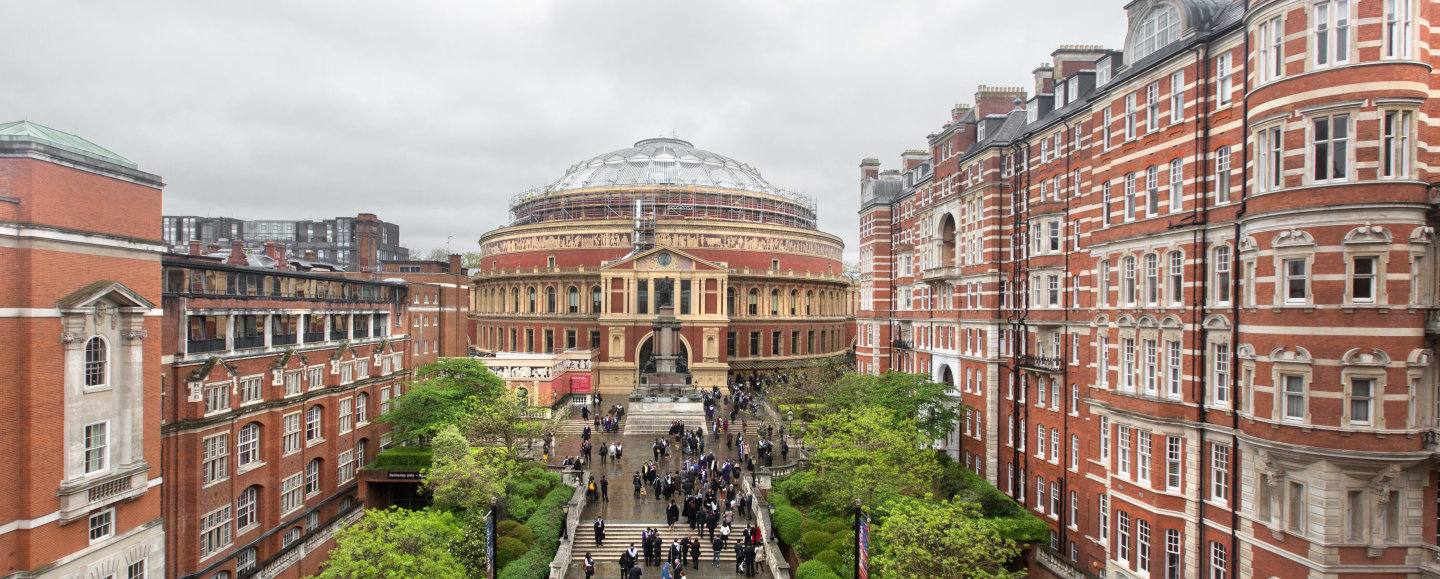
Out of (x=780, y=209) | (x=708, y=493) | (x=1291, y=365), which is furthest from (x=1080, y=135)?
(x=780, y=209)

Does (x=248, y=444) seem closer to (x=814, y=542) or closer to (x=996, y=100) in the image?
(x=814, y=542)

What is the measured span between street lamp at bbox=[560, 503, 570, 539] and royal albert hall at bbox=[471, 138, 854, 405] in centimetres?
2665

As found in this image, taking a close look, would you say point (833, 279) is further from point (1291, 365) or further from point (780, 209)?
point (1291, 365)

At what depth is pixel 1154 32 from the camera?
25.1 m

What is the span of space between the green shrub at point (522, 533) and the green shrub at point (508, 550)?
428 millimetres

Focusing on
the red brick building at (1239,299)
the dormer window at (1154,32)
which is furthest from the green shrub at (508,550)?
the dormer window at (1154,32)

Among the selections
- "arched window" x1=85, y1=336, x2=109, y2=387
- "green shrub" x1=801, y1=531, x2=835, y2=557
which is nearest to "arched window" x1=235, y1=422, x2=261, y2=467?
"arched window" x1=85, y1=336, x2=109, y2=387

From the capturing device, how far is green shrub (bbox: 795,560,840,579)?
25.4 m

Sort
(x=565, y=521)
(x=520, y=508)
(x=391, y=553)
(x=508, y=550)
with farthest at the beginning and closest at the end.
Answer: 1. (x=520, y=508)
2. (x=565, y=521)
3. (x=508, y=550)
4. (x=391, y=553)

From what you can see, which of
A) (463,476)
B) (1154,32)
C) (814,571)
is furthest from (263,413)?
(1154,32)

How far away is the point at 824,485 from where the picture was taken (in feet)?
105

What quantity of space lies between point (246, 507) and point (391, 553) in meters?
16.2

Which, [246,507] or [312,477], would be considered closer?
[246,507]

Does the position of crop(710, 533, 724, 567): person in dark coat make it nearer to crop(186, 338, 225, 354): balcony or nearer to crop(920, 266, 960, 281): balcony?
crop(186, 338, 225, 354): balcony
